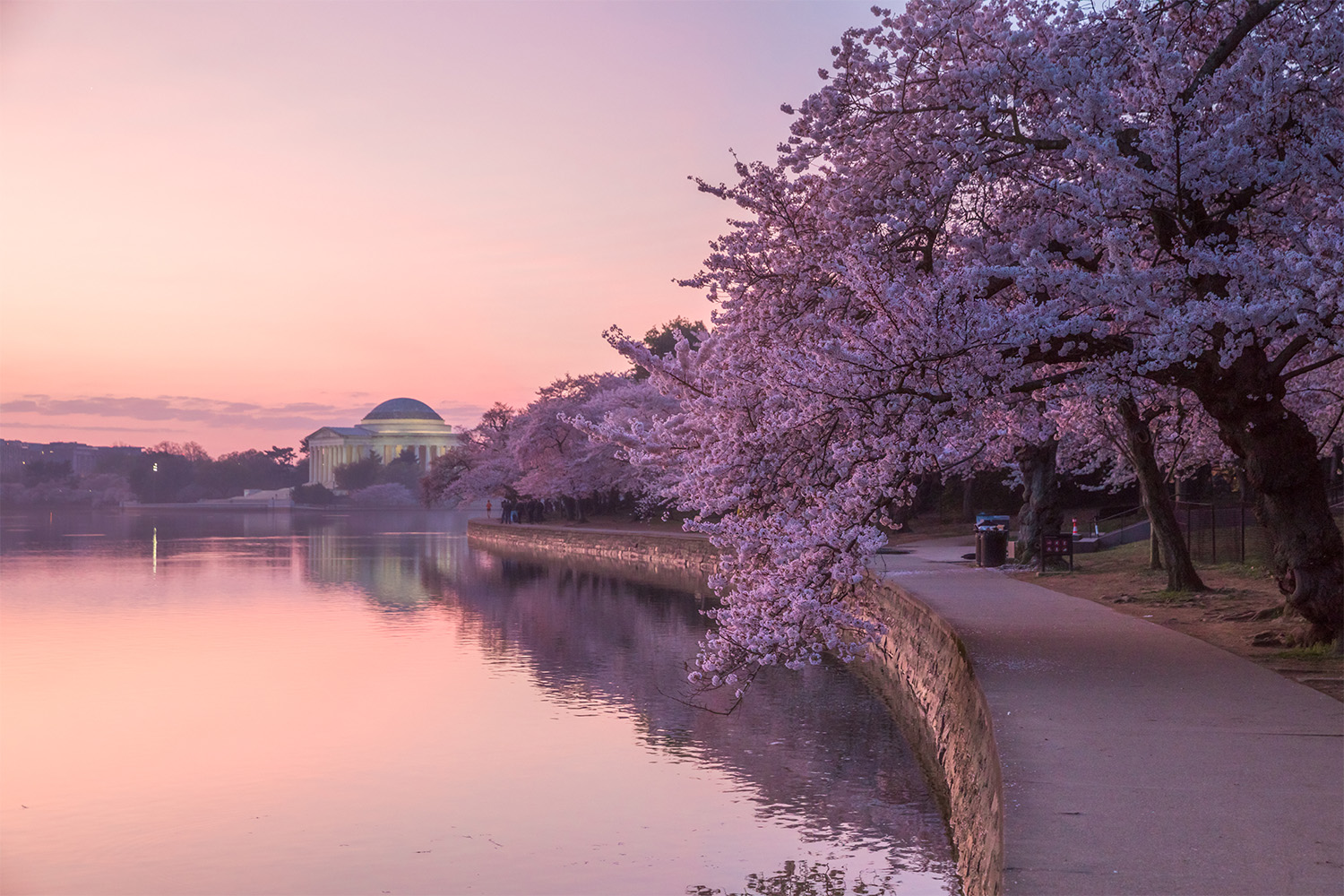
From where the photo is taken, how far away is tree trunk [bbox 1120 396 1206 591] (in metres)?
21.2

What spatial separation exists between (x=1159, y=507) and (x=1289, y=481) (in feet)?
28.1

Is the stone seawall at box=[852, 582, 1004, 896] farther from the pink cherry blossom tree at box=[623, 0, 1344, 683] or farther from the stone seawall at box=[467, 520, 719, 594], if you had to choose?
the stone seawall at box=[467, 520, 719, 594]

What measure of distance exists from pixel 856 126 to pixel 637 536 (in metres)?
36.9

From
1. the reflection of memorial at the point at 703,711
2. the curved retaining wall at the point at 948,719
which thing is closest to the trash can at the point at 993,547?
the curved retaining wall at the point at 948,719

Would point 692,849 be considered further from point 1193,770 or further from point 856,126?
point 856,126

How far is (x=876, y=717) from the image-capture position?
17.3m

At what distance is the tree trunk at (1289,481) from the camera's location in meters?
13.5

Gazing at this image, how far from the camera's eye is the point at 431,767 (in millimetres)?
14914

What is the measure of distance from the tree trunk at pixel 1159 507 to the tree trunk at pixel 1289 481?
20.5 feet

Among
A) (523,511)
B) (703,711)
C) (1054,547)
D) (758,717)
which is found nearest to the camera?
(758,717)

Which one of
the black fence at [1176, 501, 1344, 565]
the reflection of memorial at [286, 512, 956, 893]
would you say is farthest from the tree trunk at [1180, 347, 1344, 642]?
the black fence at [1176, 501, 1344, 565]

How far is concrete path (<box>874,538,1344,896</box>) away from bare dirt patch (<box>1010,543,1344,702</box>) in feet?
2.19

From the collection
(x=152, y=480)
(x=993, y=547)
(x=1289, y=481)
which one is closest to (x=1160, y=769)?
(x=1289, y=481)

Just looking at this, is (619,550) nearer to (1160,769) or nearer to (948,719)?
(948,719)
